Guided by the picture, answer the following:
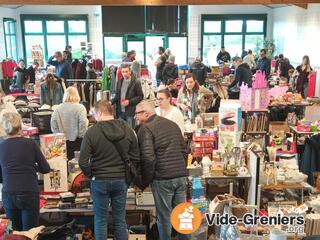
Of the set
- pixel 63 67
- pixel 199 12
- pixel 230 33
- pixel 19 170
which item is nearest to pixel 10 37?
pixel 63 67

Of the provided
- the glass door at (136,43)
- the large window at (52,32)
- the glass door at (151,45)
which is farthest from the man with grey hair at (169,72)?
the large window at (52,32)

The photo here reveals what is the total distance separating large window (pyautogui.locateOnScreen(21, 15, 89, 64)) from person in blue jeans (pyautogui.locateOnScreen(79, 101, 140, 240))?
12349 mm

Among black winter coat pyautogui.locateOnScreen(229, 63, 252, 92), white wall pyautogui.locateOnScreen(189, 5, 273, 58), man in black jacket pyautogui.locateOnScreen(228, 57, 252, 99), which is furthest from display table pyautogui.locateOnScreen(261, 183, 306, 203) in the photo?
white wall pyautogui.locateOnScreen(189, 5, 273, 58)

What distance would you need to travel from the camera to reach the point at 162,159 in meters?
3.69

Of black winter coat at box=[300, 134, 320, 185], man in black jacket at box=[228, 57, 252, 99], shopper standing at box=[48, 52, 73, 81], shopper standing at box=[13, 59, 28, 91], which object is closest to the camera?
black winter coat at box=[300, 134, 320, 185]

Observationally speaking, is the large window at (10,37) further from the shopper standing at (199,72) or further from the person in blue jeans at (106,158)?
the person in blue jeans at (106,158)

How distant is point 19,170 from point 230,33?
13.5 metres

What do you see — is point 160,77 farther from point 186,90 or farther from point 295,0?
point 186,90

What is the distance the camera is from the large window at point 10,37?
14469 millimetres

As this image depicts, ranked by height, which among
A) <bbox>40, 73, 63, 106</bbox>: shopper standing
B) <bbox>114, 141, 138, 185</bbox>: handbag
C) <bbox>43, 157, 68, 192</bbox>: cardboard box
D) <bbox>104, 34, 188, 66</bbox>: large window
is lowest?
<bbox>43, 157, 68, 192</bbox>: cardboard box

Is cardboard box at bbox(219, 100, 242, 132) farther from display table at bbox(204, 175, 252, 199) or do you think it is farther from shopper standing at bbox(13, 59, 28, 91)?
shopper standing at bbox(13, 59, 28, 91)

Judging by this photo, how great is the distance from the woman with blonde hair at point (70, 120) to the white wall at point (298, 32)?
317 inches

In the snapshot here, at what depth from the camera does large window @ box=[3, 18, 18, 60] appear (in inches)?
570

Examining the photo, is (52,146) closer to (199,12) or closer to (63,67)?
(63,67)
